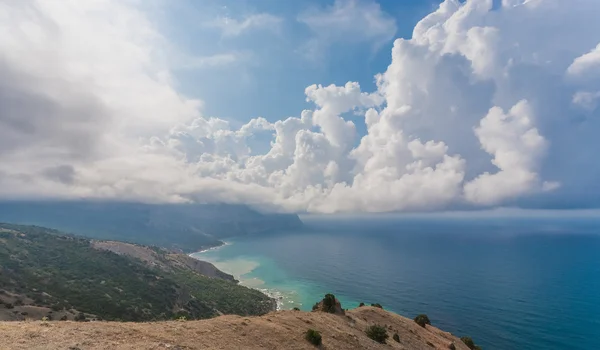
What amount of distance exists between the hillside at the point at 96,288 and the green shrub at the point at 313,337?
→ 66.6 metres

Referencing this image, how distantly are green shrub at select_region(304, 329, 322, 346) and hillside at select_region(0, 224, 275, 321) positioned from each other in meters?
66.6

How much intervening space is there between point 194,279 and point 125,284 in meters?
45.3

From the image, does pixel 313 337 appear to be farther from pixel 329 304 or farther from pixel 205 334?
pixel 329 304

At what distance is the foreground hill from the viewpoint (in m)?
21.6

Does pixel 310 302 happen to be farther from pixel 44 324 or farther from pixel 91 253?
pixel 44 324

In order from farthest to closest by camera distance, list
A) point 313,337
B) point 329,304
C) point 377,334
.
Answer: point 329,304, point 377,334, point 313,337

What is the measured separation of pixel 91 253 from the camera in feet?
529

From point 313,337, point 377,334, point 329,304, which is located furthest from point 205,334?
point 377,334

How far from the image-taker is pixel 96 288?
11181cm

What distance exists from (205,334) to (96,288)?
109 m

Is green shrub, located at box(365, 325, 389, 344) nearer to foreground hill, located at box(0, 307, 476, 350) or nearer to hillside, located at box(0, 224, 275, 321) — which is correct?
foreground hill, located at box(0, 307, 476, 350)

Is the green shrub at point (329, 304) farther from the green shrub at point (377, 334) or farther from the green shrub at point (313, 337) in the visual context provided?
the green shrub at point (313, 337)

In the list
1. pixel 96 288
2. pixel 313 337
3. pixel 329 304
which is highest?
pixel 313 337

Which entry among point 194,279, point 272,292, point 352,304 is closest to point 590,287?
point 352,304
